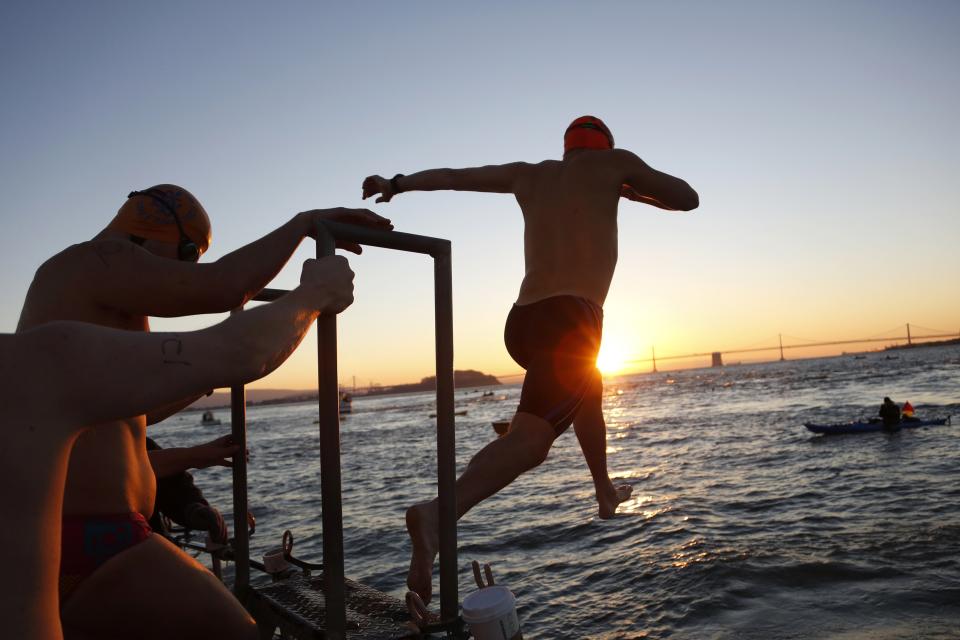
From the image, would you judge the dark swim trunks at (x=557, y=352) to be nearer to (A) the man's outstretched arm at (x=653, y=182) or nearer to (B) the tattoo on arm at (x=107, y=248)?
(A) the man's outstretched arm at (x=653, y=182)

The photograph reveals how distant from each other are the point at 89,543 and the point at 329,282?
919mm

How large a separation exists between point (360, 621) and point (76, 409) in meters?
1.54

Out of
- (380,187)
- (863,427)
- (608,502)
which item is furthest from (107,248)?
(863,427)

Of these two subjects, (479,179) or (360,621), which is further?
(479,179)

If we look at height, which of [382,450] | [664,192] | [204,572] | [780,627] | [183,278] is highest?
[664,192]

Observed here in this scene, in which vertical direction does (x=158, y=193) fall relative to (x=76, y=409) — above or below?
above

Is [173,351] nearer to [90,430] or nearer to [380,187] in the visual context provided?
[90,430]

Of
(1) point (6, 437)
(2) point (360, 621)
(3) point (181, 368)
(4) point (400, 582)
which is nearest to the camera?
(1) point (6, 437)

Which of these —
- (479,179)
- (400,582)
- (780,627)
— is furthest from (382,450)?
(479,179)

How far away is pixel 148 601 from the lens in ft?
5.15

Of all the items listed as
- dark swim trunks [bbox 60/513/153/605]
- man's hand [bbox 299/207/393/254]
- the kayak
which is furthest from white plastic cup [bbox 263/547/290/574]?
the kayak

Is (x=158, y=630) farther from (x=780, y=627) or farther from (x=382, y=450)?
(x=382, y=450)

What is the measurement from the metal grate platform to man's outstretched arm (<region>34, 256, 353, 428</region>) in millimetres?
1228

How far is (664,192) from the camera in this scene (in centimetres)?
289
